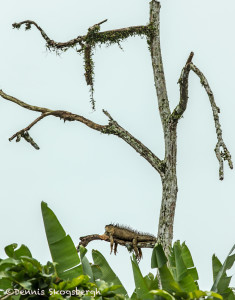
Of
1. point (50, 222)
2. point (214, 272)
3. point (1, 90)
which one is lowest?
point (214, 272)

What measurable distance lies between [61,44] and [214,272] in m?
5.61

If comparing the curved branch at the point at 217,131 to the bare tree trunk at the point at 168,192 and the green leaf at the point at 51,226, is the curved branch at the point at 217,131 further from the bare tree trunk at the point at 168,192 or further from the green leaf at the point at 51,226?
the green leaf at the point at 51,226

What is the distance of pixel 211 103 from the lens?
10.1 metres

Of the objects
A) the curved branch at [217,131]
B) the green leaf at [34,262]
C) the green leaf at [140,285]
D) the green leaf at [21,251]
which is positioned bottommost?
the green leaf at [140,285]

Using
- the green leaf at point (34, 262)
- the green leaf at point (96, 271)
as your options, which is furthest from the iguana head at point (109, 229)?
the green leaf at point (34, 262)

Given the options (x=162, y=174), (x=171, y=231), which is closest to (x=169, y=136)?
(x=162, y=174)

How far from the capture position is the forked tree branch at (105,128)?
1121 cm

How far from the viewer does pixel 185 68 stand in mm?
→ 10438

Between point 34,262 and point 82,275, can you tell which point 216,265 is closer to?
point 82,275

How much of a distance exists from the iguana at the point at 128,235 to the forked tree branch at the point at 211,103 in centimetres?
195

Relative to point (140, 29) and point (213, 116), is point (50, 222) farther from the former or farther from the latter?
point (140, 29)

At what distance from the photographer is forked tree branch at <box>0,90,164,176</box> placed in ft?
36.8

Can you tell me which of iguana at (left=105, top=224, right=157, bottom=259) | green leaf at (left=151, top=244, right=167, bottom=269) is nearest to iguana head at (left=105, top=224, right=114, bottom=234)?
iguana at (left=105, top=224, right=157, bottom=259)

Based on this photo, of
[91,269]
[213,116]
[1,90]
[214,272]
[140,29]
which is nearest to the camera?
[91,269]
